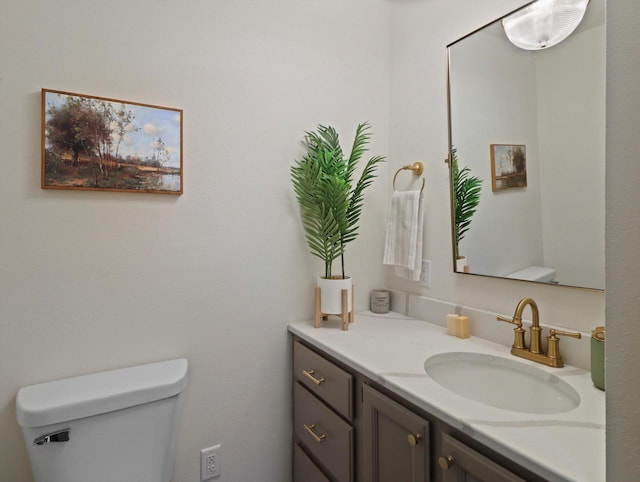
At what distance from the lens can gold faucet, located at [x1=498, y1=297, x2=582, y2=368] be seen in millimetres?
1092

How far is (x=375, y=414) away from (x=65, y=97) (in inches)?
57.2

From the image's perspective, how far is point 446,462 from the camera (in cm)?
82

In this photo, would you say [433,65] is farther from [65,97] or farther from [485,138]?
[65,97]

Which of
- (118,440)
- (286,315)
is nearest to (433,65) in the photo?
(286,315)

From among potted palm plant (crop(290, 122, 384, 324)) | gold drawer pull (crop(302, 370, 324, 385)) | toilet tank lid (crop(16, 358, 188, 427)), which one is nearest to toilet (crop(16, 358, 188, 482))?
toilet tank lid (crop(16, 358, 188, 427))

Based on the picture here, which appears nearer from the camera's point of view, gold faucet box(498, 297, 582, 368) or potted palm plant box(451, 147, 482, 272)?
gold faucet box(498, 297, 582, 368)

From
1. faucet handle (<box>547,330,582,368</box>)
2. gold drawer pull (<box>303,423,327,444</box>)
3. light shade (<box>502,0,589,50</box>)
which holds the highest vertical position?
light shade (<box>502,0,589,50</box>)

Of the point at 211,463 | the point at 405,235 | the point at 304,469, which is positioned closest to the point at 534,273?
the point at 405,235

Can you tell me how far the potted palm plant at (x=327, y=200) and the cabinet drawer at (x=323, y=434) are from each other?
38 cm

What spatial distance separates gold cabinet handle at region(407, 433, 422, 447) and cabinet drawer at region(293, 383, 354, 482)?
1.03 ft

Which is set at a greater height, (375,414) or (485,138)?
(485,138)

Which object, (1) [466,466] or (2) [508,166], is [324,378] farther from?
(2) [508,166]

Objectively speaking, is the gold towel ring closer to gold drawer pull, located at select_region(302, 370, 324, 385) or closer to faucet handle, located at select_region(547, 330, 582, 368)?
faucet handle, located at select_region(547, 330, 582, 368)

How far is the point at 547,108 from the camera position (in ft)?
3.84
